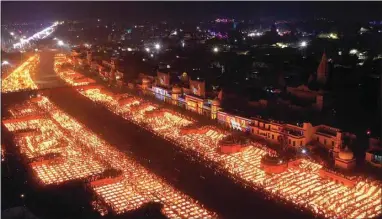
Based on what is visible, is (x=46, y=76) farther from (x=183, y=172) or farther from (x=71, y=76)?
(x=183, y=172)

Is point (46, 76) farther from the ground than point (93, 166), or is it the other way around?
point (93, 166)

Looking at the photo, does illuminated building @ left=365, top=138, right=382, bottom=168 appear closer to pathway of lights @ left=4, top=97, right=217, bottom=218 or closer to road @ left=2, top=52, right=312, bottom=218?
road @ left=2, top=52, right=312, bottom=218

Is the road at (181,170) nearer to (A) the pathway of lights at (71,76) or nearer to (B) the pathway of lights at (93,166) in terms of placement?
(B) the pathway of lights at (93,166)

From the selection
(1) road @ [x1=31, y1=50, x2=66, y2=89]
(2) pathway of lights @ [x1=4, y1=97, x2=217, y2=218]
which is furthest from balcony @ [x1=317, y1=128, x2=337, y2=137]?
(1) road @ [x1=31, y1=50, x2=66, y2=89]

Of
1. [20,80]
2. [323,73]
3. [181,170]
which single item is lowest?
[20,80]

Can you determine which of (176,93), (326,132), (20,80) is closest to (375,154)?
(326,132)

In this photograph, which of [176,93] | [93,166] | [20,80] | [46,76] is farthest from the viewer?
[46,76]

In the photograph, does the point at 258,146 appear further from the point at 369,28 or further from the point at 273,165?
the point at 369,28
